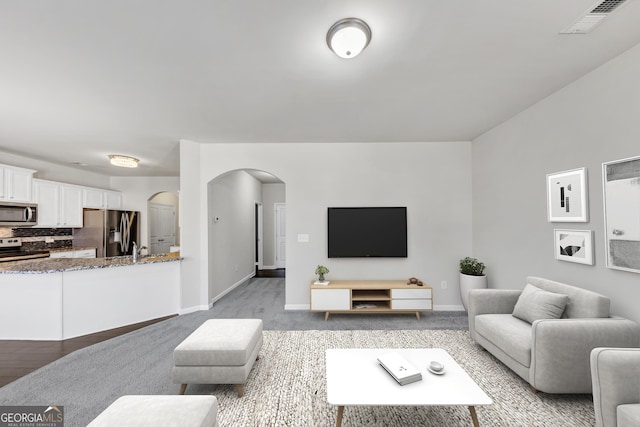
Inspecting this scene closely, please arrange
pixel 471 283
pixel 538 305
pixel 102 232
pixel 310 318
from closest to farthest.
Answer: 1. pixel 538 305
2. pixel 471 283
3. pixel 310 318
4. pixel 102 232

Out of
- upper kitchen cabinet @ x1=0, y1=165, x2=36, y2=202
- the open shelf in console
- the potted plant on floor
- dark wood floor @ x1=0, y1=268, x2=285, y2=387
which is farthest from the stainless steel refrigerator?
the potted plant on floor

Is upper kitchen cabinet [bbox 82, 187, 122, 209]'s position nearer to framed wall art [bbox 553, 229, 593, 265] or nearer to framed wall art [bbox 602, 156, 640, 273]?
framed wall art [bbox 553, 229, 593, 265]

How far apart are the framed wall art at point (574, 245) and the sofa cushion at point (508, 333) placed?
0.77 m

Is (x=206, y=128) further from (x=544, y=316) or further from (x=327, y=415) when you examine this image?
(x=544, y=316)

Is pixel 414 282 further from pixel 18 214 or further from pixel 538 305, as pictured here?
pixel 18 214

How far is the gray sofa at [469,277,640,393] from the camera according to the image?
6.42ft

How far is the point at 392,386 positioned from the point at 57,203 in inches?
276

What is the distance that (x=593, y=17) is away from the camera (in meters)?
1.71

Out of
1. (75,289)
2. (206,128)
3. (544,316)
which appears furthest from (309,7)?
(75,289)

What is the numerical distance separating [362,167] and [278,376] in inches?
122

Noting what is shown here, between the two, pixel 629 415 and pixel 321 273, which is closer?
pixel 629 415

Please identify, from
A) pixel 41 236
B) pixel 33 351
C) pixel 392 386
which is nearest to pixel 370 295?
pixel 392 386

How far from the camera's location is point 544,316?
2357 mm

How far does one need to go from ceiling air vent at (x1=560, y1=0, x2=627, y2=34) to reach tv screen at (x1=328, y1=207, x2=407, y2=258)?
8.91ft
